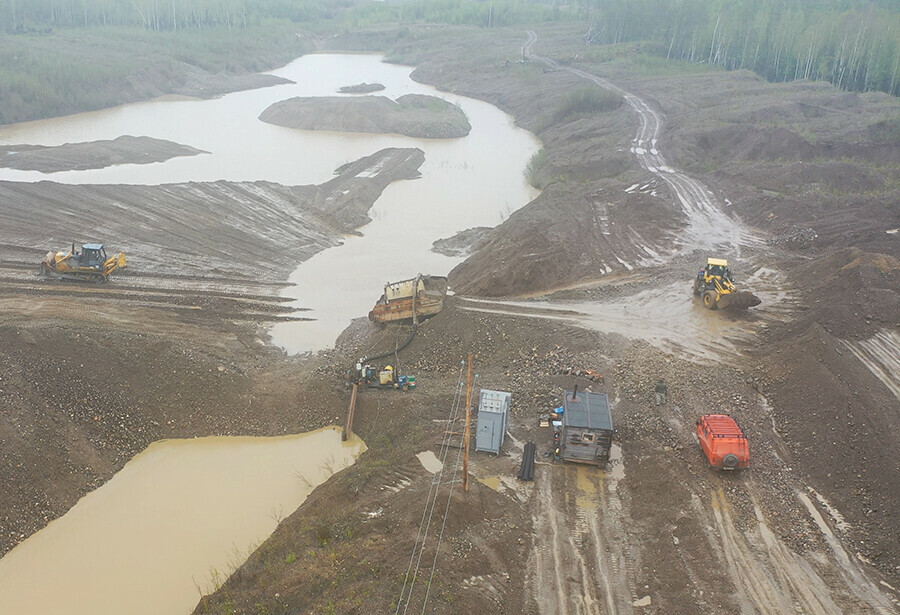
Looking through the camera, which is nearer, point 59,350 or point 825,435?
point 825,435

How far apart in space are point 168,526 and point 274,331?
1143 cm

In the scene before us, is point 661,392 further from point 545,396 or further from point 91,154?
point 91,154

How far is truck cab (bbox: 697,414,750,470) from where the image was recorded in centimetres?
1585

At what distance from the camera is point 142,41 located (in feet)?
318

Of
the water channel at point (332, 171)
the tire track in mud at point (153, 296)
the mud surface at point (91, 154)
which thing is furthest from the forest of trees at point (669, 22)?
the tire track in mud at point (153, 296)

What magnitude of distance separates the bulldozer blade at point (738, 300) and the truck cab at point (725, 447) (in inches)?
363

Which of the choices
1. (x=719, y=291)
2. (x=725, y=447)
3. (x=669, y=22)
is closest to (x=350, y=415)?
(x=725, y=447)

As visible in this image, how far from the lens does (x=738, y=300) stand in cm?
2459

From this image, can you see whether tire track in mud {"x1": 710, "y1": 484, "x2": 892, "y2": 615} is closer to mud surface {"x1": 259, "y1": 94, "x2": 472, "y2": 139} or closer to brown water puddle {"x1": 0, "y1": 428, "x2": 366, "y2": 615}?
brown water puddle {"x1": 0, "y1": 428, "x2": 366, "y2": 615}

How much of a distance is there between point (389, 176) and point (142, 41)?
69.8 m

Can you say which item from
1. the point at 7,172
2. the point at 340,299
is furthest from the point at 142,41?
the point at 340,299

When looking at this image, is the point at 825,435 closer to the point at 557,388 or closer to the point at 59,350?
the point at 557,388

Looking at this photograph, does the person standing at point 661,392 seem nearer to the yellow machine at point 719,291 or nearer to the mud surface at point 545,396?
the mud surface at point 545,396

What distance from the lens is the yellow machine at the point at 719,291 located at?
80.7 feet
